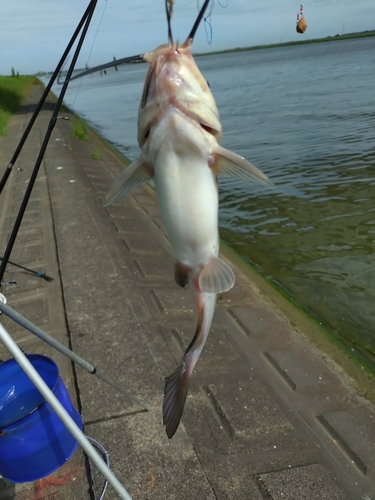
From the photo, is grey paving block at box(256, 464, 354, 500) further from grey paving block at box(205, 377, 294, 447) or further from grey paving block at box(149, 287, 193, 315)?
grey paving block at box(149, 287, 193, 315)

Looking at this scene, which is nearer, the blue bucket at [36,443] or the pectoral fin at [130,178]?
the pectoral fin at [130,178]

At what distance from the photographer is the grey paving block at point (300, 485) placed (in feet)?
8.91

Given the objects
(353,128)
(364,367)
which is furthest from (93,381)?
(353,128)

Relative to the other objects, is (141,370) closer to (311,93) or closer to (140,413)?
(140,413)

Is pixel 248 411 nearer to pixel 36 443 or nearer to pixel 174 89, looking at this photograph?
pixel 36 443

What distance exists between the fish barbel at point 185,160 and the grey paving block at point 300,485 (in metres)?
1.73

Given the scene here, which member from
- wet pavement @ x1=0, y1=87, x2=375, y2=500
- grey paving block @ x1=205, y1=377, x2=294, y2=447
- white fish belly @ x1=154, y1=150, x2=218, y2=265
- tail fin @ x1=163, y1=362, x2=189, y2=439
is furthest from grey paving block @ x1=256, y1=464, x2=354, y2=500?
white fish belly @ x1=154, y1=150, x2=218, y2=265

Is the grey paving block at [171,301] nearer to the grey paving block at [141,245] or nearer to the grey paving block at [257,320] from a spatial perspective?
the grey paving block at [257,320]

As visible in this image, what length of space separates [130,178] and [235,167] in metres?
0.40

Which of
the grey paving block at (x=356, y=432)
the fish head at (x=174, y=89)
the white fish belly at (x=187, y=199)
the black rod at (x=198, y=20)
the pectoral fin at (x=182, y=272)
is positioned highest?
the black rod at (x=198, y=20)

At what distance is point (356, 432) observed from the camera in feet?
10.6

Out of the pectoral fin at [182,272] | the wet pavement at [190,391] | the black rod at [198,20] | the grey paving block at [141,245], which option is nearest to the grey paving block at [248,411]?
the wet pavement at [190,391]

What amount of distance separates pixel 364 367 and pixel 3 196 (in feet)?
26.1

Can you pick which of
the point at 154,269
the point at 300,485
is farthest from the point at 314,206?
the point at 300,485
